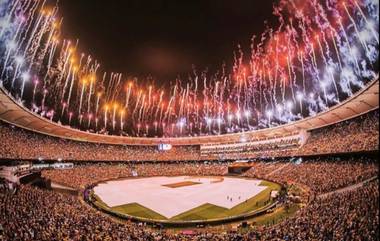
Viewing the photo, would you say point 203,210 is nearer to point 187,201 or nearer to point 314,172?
point 187,201

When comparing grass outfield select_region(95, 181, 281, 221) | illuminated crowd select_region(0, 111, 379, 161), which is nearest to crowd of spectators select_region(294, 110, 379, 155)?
illuminated crowd select_region(0, 111, 379, 161)

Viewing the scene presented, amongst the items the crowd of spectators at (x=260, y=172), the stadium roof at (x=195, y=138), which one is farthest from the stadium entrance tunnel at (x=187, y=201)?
the stadium roof at (x=195, y=138)

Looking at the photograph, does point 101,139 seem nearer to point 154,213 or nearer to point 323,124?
point 154,213

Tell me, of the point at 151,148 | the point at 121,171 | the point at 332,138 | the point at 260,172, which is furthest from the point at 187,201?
the point at 151,148

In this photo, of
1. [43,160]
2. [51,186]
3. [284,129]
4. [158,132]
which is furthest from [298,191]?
[158,132]

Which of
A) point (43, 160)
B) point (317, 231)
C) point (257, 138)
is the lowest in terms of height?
point (317, 231)

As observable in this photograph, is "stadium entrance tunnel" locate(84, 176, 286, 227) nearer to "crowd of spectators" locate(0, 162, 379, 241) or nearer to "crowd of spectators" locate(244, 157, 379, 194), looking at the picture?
"crowd of spectators" locate(244, 157, 379, 194)

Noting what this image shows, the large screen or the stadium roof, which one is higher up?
the stadium roof
